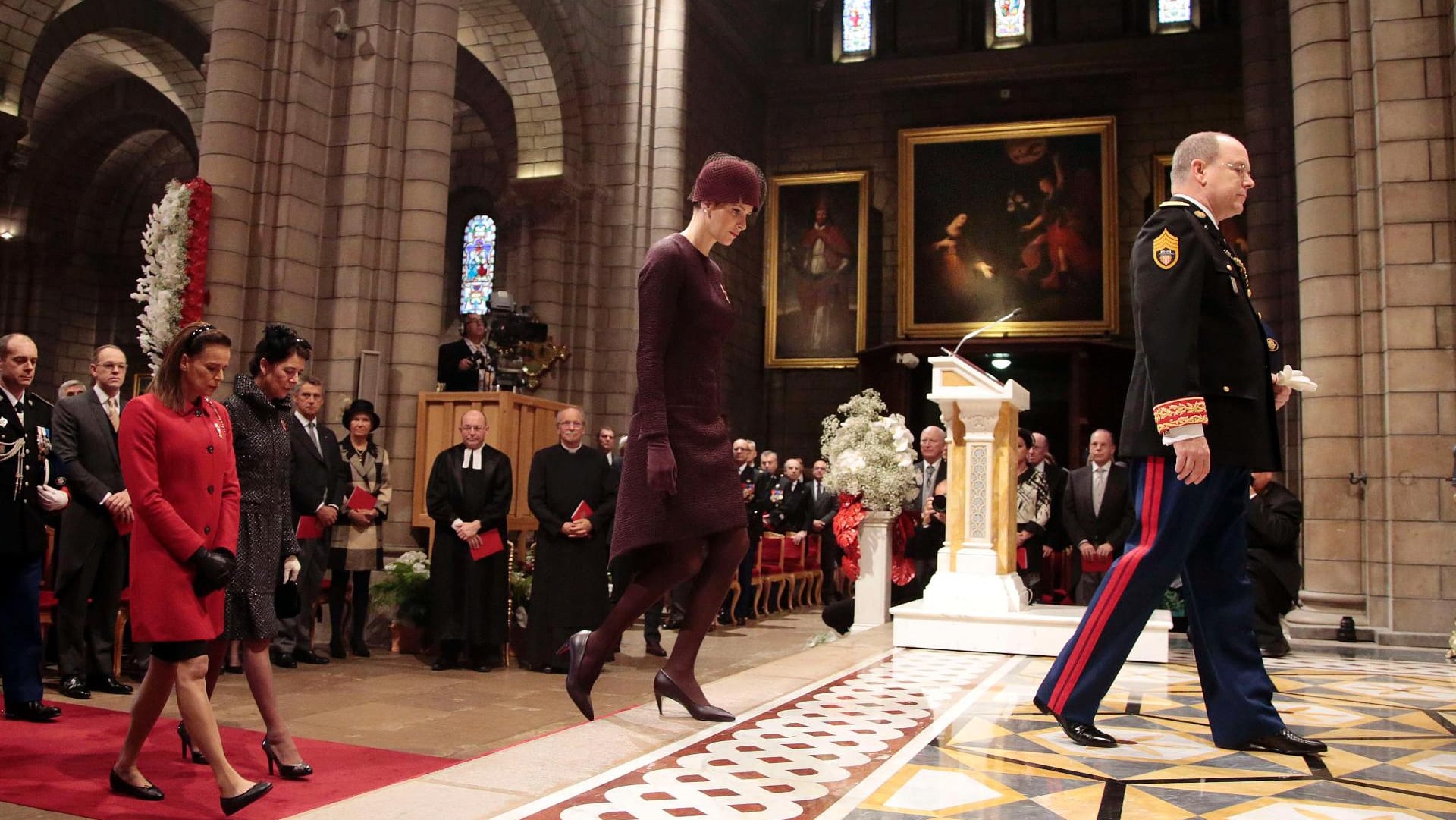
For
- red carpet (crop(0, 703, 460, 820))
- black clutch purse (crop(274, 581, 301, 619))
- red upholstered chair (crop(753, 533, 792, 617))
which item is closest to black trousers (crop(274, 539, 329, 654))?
red carpet (crop(0, 703, 460, 820))

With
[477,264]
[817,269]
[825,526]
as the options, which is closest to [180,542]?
[825,526]

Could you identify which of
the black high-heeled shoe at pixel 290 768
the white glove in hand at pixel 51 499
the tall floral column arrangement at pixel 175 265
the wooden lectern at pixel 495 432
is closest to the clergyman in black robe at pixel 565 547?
the wooden lectern at pixel 495 432

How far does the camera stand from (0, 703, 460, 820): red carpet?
3006mm

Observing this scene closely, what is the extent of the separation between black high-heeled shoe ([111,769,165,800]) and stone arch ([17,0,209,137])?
11.3 metres

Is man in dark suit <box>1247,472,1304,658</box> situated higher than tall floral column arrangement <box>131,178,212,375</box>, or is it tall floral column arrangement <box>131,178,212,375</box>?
tall floral column arrangement <box>131,178,212,375</box>

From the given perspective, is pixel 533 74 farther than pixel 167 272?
Yes

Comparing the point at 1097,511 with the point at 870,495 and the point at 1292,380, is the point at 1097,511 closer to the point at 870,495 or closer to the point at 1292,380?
the point at 870,495

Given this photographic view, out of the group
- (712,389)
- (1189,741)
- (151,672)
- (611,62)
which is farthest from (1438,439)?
(611,62)

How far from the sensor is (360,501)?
6930 millimetres

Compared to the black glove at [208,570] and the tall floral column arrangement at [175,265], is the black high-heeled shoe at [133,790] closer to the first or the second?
the black glove at [208,570]

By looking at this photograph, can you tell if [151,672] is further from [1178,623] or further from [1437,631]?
[1437,631]

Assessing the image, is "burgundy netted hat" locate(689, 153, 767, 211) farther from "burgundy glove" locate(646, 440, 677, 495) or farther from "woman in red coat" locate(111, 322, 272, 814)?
"woman in red coat" locate(111, 322, 272, 814)

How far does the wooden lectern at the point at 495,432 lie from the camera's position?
811 cm

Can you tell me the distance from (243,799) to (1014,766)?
2079mm
